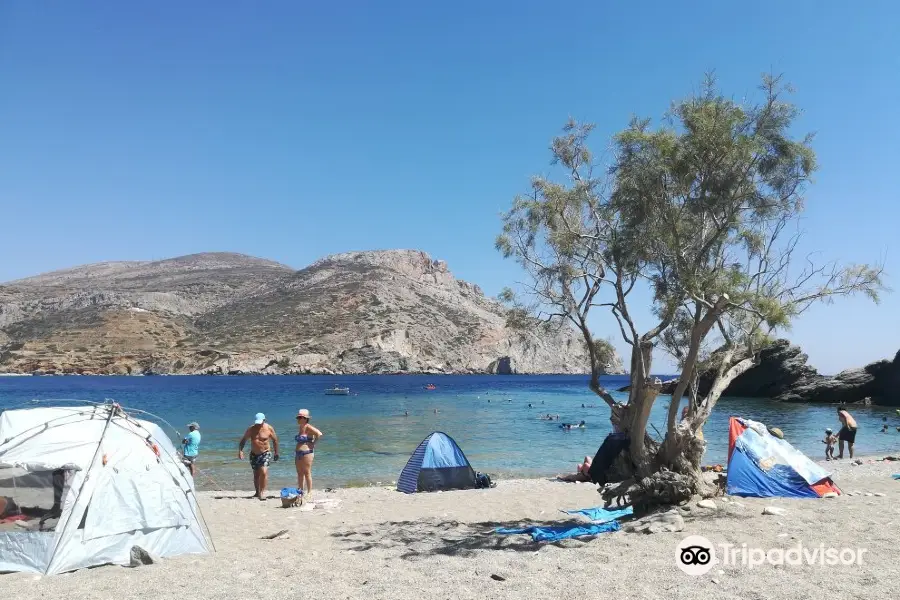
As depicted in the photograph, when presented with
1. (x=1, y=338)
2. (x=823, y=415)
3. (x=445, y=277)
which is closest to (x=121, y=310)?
(x=1, y=338)

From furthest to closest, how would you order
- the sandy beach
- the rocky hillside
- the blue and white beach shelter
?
1. the rocky hillside
2. the blue and white beach shelter
3. the sandy beach

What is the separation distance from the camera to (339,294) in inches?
5330

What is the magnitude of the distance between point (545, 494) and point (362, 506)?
456cm

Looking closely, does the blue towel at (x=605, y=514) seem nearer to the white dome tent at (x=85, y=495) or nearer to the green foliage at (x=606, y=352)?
the green foliage at (x=606, y=352)

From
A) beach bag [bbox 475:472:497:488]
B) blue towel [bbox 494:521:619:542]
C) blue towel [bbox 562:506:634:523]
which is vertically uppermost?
blue towel [bbox 494:521:619:542]

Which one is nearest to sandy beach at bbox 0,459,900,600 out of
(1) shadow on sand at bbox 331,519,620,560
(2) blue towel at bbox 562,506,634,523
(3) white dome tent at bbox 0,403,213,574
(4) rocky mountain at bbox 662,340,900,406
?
(1) shadow on sand at bbox 331,519,620,560

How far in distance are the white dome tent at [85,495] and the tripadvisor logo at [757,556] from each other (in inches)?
263

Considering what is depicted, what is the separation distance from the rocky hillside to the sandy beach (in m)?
104

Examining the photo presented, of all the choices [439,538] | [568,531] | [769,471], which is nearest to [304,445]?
[439,538]

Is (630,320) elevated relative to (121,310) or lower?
lower

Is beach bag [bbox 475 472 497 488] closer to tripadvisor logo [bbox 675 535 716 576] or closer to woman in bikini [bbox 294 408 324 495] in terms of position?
woman in bikini [bbox 294 408 324 495]

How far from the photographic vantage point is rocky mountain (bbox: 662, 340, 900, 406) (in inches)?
2145

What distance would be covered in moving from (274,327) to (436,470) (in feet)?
389

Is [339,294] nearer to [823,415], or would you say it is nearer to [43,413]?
[823,415]
